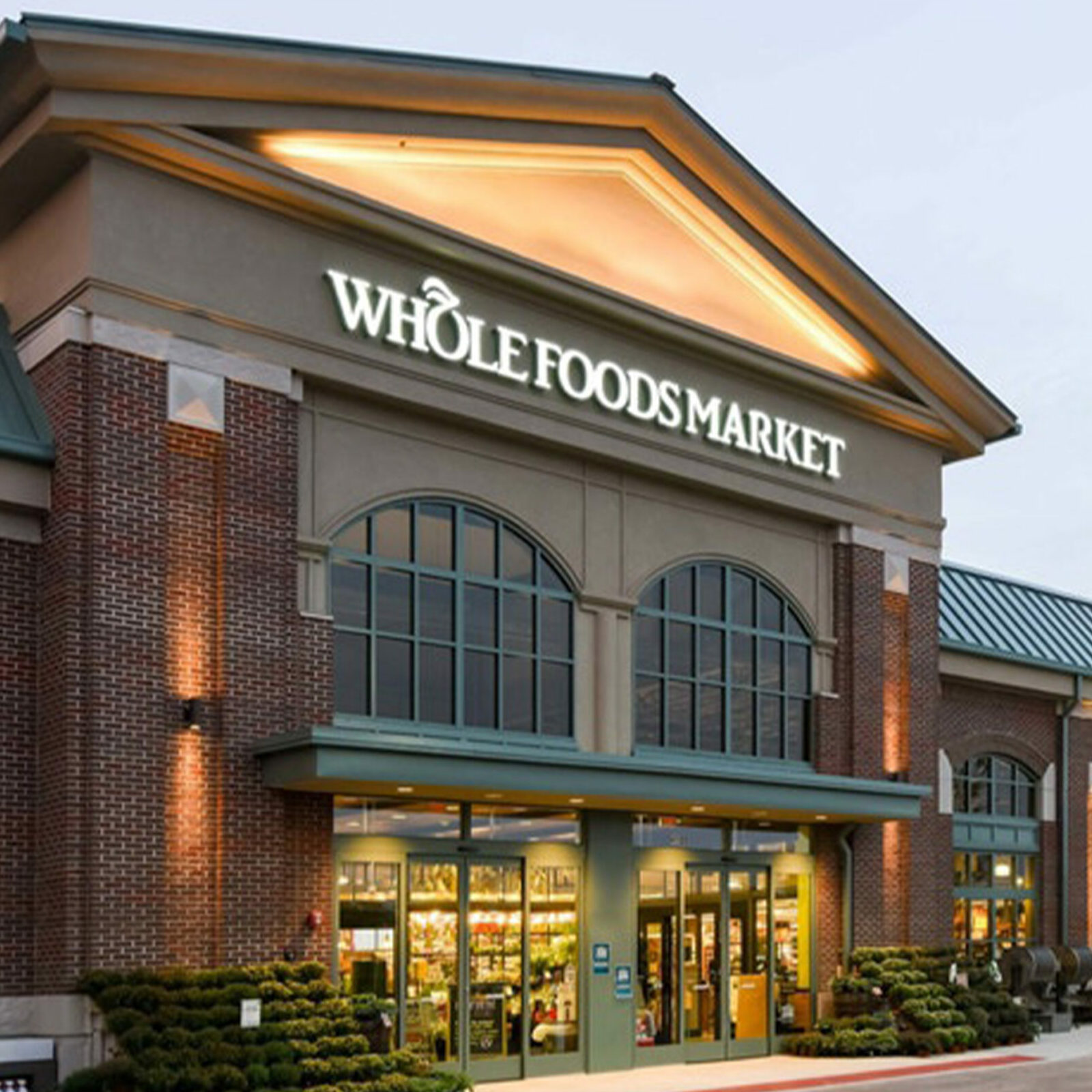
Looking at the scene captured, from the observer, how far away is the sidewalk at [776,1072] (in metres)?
23.3

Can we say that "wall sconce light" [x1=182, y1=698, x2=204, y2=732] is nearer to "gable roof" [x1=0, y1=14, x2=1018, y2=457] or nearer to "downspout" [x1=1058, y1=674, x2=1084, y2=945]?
"gable roof" [x1=0, y1=14, x2=1018, y2=457]

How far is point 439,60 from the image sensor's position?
926 inches

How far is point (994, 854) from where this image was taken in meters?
35.2

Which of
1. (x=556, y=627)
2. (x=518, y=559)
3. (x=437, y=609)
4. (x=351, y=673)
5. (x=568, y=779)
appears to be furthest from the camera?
(x=556, y=627)

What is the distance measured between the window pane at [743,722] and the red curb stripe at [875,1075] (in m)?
5.44

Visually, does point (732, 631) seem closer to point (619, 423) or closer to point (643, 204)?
point (619, 423)

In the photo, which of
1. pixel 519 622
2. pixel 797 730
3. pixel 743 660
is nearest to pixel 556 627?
pixel 519 622

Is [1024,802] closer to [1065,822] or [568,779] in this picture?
[1065,822]

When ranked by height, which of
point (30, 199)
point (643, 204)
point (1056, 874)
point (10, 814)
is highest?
point (643, 204)

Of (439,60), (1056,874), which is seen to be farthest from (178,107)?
(1056,874)

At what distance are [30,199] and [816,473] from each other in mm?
13986

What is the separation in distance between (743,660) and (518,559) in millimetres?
5110

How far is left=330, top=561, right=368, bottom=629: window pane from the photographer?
22891 mm

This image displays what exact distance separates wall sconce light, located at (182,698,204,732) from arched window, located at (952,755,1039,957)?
17.9 meters
